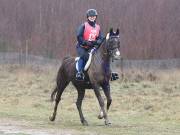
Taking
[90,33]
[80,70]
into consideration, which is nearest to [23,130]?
[80,70]

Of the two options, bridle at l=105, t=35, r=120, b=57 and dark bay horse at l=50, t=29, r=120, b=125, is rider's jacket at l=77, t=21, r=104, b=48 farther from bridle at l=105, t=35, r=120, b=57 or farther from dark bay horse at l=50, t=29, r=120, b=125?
bridle at l=105, t=35, r=120, b=57

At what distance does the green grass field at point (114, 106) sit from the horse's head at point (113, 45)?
5.75 ft

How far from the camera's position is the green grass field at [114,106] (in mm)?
14344

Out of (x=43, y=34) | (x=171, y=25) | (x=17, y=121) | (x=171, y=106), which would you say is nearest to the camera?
(x=17, y=121)

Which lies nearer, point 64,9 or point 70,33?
point 70,33

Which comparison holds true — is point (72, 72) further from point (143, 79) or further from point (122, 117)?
point (143, 79)

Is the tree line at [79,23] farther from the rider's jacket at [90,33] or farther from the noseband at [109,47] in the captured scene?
the noseband at [109,47]

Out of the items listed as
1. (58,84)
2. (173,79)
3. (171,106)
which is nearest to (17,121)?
(58,84)

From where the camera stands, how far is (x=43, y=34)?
59.1 meters

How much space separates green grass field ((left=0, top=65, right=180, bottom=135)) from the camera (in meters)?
14.3

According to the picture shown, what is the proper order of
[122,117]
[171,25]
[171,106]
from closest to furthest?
[122,117] < [171,106] < [171,25]

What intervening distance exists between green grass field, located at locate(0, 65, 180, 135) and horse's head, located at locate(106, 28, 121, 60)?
5.75ft

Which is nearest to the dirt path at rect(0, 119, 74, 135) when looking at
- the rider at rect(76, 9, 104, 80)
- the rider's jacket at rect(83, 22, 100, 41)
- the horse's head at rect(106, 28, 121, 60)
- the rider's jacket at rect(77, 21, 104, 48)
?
the rider at rect(76, 9, 104, 80)

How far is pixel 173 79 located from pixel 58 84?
17.1 m
